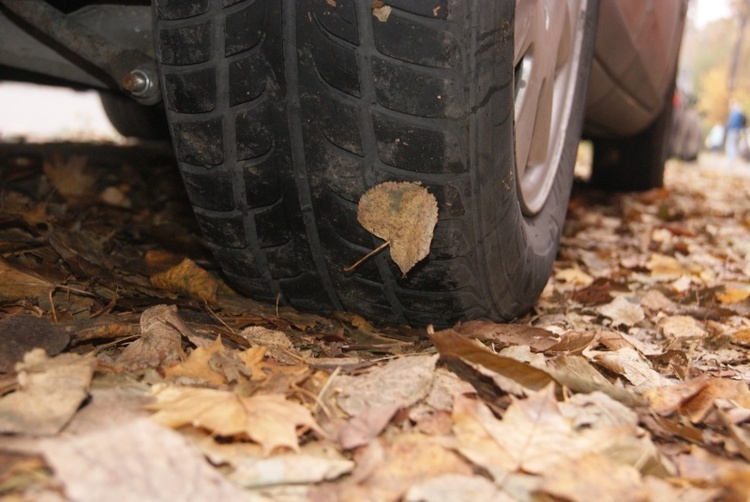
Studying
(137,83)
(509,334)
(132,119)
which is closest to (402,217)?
(509,334)

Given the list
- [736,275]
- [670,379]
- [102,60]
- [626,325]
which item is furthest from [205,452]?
[736,275]

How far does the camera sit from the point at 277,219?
1377mm

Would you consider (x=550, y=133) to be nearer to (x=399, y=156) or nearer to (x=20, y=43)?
(x=399, y=156)

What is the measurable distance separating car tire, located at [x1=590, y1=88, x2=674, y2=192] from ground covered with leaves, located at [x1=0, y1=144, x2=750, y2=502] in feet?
7.37

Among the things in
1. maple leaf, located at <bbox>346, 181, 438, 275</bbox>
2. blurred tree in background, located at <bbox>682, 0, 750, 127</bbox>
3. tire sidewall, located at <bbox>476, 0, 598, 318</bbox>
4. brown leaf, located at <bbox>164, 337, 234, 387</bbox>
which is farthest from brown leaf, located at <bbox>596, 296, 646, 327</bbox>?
blurred tree in background, located at <bbox>682, 0, 750, 127</bbox>

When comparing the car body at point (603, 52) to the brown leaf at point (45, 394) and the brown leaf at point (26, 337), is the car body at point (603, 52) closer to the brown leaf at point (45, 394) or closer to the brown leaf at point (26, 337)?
the brown leaf at point (26, 337)

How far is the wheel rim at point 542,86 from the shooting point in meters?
1.47

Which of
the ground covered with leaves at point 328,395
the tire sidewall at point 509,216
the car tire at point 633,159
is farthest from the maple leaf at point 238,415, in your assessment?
the car tire at point 633,159

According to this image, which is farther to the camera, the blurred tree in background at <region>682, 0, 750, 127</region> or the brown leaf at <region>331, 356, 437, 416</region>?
the blurred tree in background at <region>682, 0, 750, 127</region>

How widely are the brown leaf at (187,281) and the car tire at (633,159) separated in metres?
3.06

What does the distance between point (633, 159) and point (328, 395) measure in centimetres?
353

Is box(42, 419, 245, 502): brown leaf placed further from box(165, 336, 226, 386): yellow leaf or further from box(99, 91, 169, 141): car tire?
box(99, 91, 169, 141): car tire

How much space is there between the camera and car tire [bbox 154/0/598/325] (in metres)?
1.16

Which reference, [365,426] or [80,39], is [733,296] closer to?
[365,426]
